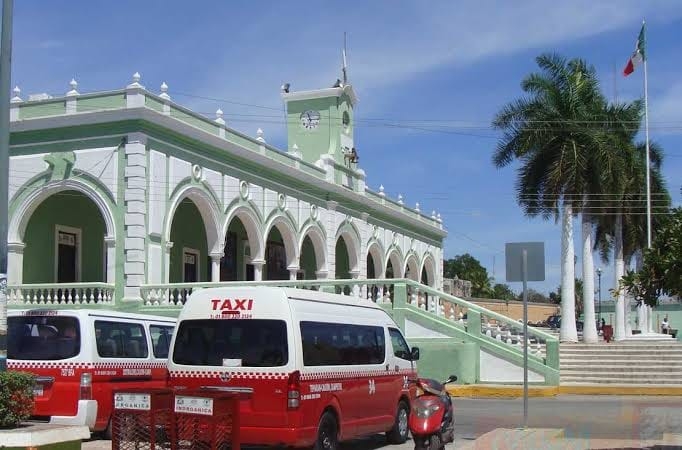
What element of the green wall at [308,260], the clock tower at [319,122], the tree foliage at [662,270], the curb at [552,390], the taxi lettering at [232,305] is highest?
the clock tower at [319,122]

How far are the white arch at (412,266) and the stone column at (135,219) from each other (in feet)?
75.9

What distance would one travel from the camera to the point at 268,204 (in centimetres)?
3141

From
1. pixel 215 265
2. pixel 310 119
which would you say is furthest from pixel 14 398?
pixel 310 119

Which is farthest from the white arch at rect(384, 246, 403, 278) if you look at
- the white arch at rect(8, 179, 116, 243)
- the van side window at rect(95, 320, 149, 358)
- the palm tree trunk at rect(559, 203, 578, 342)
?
the van side window at rect(95, 320, 149, 358)

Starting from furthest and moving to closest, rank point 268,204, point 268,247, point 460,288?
point 460,288, point 268,247, point 268,204

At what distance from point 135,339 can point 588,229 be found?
2160 centimetres

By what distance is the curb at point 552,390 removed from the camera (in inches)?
830

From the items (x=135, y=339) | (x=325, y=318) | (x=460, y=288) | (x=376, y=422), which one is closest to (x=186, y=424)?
(x=325, y=318)

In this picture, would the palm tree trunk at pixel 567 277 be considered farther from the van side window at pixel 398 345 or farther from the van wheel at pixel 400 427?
the van wheel at pixel 400 427

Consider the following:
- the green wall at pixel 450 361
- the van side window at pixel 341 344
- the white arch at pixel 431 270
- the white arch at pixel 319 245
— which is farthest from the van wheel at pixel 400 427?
the white arch at pixel 431 270

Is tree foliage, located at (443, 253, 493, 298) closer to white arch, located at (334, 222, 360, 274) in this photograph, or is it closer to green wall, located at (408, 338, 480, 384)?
white arch, located at (334, 222, 360, 274)

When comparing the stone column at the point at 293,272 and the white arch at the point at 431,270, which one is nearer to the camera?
the stone column at the point at 293,272

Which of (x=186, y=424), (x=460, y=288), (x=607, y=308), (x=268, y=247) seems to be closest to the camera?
(x=186, y=424)

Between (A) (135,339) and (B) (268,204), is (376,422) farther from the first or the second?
(B) (268,204)
